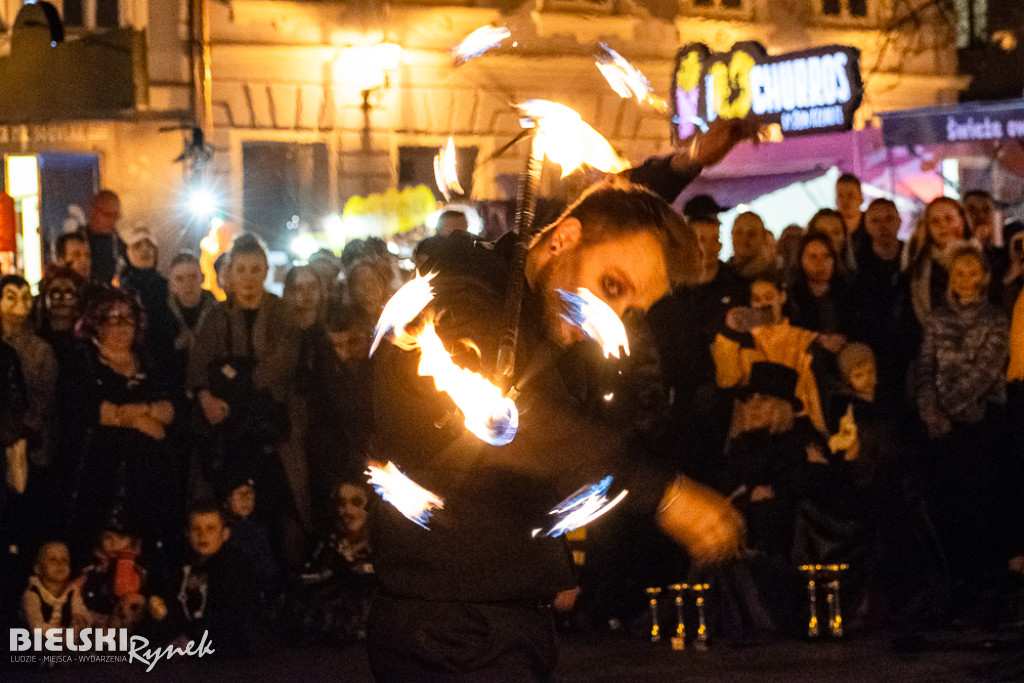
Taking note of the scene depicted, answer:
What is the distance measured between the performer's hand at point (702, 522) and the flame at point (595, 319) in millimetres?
339

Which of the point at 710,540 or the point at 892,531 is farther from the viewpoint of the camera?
the point at 892,531

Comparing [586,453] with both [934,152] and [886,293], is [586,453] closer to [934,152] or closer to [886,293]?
[886,293]

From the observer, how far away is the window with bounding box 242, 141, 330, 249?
16.8m

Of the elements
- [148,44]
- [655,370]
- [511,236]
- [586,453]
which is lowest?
[655,370]

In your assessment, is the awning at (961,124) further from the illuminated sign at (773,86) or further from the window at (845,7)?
the window at (845,7)

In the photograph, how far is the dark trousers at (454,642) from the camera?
3.33 metres

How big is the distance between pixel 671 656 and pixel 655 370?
1.48 m

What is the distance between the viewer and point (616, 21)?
18.2 m

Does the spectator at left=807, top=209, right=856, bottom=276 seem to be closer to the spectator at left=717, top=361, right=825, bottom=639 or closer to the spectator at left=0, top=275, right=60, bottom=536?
the spectator at left=717, top=361, right=825, bottom=639

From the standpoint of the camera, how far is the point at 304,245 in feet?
53.8

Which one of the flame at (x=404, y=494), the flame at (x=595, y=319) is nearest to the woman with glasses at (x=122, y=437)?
the flame at (x=404, y=494)

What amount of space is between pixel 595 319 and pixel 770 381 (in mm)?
4700

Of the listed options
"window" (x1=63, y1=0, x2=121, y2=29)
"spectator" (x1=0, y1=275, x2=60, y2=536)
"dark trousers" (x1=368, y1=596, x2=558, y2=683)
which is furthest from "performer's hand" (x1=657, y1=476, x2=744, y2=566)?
"window" (x1=63, y1=0, x2=121, y2=29)

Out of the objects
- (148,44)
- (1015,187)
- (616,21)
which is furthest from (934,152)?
(148,44)
